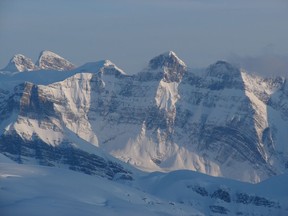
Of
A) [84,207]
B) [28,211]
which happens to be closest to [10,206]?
[28,211]

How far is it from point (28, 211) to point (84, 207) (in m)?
20.8

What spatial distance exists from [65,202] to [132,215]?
31.2ft

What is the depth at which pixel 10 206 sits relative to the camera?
591ft

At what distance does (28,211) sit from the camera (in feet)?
579

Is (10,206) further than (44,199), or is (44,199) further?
(44,199)

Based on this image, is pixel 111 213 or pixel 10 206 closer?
pixel 10 206

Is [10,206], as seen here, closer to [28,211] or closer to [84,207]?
[28,211]

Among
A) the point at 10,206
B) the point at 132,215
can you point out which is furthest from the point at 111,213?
the point at 10,206

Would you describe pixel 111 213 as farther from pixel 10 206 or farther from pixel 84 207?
pixel 10 206

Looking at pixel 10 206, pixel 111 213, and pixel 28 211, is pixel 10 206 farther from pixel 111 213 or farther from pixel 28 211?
pixel 111 213

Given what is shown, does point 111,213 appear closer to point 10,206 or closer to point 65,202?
point 65,202

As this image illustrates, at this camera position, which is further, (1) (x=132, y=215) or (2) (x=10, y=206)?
(1) (x=132, y=215)

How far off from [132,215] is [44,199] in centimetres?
1236

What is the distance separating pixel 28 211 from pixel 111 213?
23.4 meters
